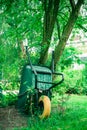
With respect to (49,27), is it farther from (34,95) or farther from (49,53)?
(34,95)

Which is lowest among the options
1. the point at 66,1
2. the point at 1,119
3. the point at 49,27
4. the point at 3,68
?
the point at 1,119

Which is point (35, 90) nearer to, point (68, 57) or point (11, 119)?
point (11, 119)

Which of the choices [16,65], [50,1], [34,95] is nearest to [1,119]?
[34,95]

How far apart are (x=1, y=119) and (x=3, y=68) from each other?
1.89m

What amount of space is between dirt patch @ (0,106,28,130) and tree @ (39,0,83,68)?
1.88 metres

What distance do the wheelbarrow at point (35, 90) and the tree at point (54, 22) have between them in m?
0.87

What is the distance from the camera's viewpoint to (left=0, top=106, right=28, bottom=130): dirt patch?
7012 mm

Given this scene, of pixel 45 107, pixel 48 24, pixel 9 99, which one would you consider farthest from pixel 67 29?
pixel 45 107

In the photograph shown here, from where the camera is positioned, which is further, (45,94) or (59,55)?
(59,55)

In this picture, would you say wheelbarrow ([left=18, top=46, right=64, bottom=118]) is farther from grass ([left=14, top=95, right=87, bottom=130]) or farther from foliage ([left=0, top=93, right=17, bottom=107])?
foliage ([left=0, top=93, right=17, bottom=107])

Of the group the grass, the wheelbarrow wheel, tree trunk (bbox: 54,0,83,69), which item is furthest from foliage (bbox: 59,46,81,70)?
the wheelbarrow wheel

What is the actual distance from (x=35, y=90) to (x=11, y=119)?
860 millimetres

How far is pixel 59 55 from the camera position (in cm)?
945

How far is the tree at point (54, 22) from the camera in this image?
30.6ft
